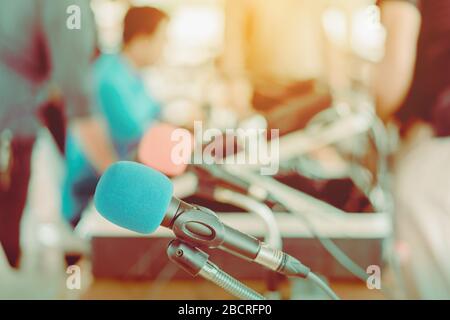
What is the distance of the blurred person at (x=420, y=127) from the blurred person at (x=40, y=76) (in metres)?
0.74

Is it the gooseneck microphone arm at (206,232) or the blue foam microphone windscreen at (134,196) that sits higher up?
the blue foam microphone windscreen at (134,196)

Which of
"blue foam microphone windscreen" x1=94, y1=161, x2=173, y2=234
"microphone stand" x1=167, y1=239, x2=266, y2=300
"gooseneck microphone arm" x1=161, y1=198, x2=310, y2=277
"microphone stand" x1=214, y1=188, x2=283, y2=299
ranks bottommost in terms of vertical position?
"microphone stand" x1=214, y1=188, x2=283, y2=299

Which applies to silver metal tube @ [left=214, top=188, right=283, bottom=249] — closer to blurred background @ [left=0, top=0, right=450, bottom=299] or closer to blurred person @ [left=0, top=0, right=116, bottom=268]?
blurred background @ [left=0, top=0, right=450, bottom=299]

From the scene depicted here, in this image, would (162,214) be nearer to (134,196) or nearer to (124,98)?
(134,196)

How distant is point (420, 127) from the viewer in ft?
4.73

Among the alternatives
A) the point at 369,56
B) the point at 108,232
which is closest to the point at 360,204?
the point at 369,56

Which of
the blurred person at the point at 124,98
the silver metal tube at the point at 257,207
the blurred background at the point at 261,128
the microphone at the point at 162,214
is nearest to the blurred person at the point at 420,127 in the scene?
the blurred background at the point at 261,128

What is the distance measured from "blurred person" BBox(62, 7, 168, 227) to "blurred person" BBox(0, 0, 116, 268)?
1.1 inches

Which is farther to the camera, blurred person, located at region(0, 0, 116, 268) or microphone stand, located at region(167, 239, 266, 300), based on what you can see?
blurred person, located at region(0, 0, 116, 268)

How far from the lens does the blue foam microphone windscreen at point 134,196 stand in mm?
808

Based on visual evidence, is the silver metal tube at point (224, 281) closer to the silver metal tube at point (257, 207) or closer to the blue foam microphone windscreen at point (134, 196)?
the blue foam microphone windscreen at point (134, 196)

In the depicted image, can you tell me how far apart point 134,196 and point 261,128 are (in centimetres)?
66

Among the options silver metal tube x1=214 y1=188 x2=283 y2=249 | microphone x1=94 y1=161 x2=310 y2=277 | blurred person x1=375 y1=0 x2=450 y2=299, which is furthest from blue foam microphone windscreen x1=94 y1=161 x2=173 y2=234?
blurred person x1=375 y1=0 x2=450 y2=299

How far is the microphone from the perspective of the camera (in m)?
0.80
